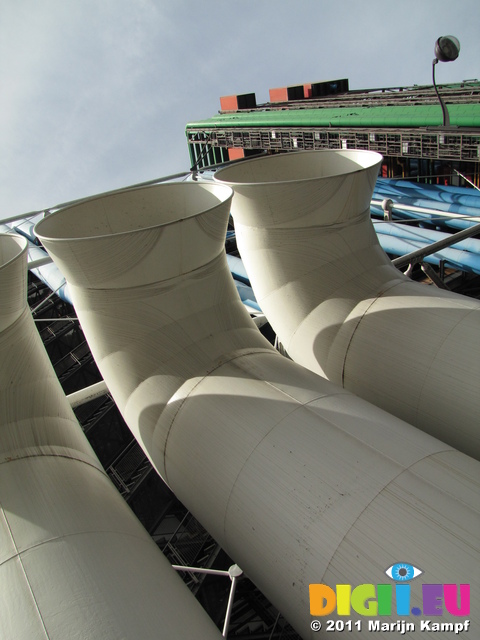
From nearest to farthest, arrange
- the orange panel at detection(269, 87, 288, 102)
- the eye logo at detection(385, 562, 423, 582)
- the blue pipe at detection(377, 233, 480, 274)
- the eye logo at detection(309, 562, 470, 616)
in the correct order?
the eye logo at detection(309, 562, 470, 616) → the eye logo at detection(385, 562, 423, 582) → the blue pipe at detection(377, 233, 480, 274) → the orange panel at detection(269, 87, 288, 102)

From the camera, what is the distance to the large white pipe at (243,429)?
261 centimetres

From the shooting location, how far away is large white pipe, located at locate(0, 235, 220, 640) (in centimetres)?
236

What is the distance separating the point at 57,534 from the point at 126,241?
6.41 ft

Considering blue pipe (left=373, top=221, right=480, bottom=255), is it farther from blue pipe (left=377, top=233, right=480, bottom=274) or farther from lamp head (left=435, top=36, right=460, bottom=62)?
lamp head (left=435, top=36, right=460, bottom=62)

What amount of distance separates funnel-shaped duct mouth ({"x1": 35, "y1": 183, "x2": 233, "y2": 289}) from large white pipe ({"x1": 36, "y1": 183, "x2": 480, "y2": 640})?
0.01 metres

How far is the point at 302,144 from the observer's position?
1775 centimetres

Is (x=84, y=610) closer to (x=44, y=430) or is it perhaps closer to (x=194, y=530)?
(x=44, y=430)

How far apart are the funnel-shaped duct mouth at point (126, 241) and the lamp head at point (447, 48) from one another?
3.10 metres

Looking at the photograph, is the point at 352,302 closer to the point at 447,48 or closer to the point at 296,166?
the point at 296,166

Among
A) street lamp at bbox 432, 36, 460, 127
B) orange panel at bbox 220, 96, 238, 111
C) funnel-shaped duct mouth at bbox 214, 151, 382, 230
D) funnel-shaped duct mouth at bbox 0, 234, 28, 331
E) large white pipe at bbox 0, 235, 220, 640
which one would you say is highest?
orange panel at bbox 220, 96, 238, 111

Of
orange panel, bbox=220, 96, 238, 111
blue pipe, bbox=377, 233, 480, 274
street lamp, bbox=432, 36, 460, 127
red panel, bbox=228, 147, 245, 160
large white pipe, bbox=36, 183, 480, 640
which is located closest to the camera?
large white pipe, bbox=36, 183, 480, 640

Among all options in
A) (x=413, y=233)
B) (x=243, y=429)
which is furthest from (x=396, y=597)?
(x=413, y=233)

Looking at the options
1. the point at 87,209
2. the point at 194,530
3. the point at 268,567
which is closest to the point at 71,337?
the point at 194,530

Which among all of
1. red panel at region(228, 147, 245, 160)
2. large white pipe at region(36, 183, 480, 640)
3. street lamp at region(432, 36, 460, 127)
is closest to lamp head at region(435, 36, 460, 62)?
street lamp at region(432, 36, 460, 127)
